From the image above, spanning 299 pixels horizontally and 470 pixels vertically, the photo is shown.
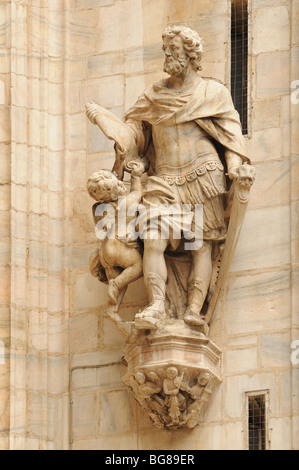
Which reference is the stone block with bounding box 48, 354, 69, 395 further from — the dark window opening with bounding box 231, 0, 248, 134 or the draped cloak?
the dark window opening with bounding box 231, 0, 248, 134

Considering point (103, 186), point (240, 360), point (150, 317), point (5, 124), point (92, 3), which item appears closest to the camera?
point (150, 317)

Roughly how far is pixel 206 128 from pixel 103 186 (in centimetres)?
67

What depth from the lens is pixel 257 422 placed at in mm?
12602

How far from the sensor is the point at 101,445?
12.8 metres

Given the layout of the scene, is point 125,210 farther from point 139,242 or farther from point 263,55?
point 263,55

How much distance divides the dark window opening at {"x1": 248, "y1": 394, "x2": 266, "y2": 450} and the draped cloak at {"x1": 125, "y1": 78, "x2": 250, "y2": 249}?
915 mm

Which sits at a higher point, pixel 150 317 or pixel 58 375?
pixel 150 317

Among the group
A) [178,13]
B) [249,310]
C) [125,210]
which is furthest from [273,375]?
[178,13]

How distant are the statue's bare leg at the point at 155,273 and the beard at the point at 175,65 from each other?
957mm

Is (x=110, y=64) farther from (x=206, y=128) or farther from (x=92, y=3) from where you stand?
(x=206, y=128)

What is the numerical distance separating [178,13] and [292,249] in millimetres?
1638

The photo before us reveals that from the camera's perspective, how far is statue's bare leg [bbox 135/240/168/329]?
40.9 feet

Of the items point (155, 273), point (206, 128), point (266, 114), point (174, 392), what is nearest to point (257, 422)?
point (174, 392)

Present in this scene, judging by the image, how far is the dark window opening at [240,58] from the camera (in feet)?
43.2
